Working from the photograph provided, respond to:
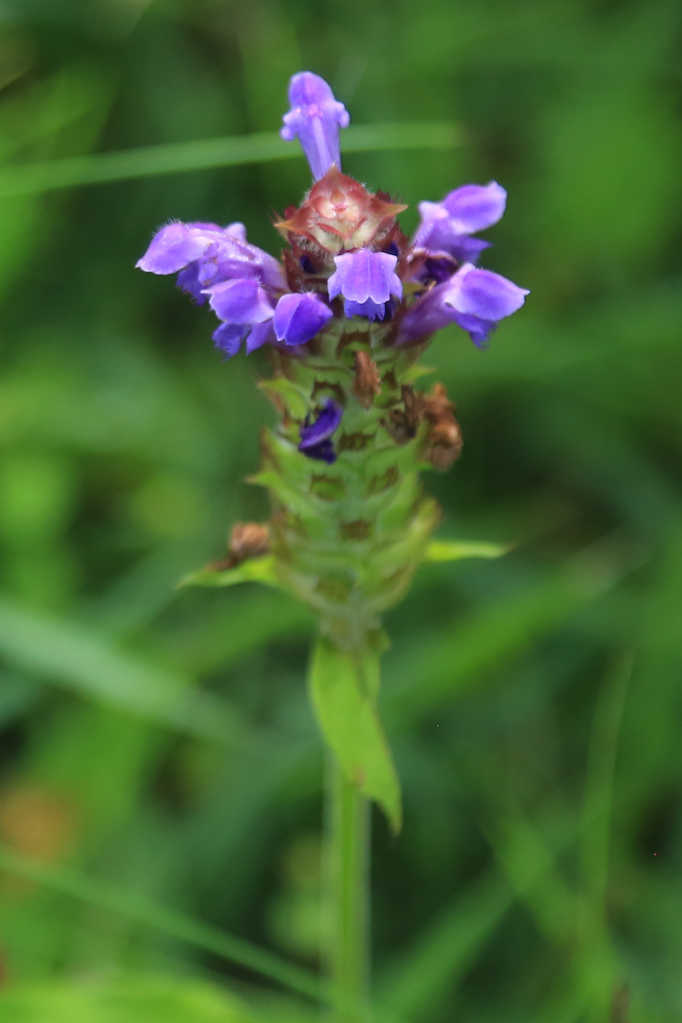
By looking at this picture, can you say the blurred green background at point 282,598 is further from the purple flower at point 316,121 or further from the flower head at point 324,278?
the flower head at point 324,278

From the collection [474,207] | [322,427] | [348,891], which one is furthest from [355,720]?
[474,207]

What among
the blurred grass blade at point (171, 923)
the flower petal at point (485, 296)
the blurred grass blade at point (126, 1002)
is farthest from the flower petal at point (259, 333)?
the blurred grass blade at point (126, 1002)

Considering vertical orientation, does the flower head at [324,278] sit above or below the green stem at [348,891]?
above

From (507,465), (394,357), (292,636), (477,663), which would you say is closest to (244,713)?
(292,636)

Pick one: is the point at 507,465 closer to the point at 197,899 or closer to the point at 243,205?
the point at 243,205

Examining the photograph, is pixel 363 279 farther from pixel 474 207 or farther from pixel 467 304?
pixel 474 207

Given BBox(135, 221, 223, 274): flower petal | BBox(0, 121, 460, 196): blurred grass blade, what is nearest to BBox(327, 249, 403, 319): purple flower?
BBox(135, 221, 223, 274): flower petal
